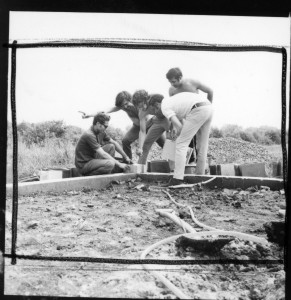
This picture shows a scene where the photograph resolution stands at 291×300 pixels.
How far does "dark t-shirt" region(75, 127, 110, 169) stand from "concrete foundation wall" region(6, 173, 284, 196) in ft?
0.31

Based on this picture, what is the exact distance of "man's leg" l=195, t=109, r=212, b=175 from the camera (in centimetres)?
203

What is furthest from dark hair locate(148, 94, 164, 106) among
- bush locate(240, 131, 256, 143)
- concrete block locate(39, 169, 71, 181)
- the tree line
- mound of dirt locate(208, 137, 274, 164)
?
concrete block locate(39, 169, 71, 181)

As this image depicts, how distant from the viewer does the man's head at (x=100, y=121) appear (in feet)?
6.64

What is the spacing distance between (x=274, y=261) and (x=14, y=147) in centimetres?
139

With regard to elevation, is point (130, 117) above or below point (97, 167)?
above

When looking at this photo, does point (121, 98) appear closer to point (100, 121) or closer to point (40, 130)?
point (100, 121)

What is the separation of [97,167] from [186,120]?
20.1 inches

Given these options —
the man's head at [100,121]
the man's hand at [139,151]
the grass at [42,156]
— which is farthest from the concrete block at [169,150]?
the grass at [42,156]

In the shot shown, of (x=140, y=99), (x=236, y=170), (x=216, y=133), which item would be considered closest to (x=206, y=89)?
(x=216, y=133)

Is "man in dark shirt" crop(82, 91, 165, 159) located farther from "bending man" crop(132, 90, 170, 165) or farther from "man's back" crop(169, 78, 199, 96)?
"man's back" crop(169, 78, 199, 96)

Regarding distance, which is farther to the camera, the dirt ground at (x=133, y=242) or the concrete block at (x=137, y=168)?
the concrete block at (x=137, y=168)

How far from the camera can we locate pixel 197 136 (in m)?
2.05

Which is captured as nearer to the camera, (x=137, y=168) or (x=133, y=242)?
(x=133, y=242)

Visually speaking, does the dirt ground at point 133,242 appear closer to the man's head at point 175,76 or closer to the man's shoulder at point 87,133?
the man's shoulder at point 87,133
